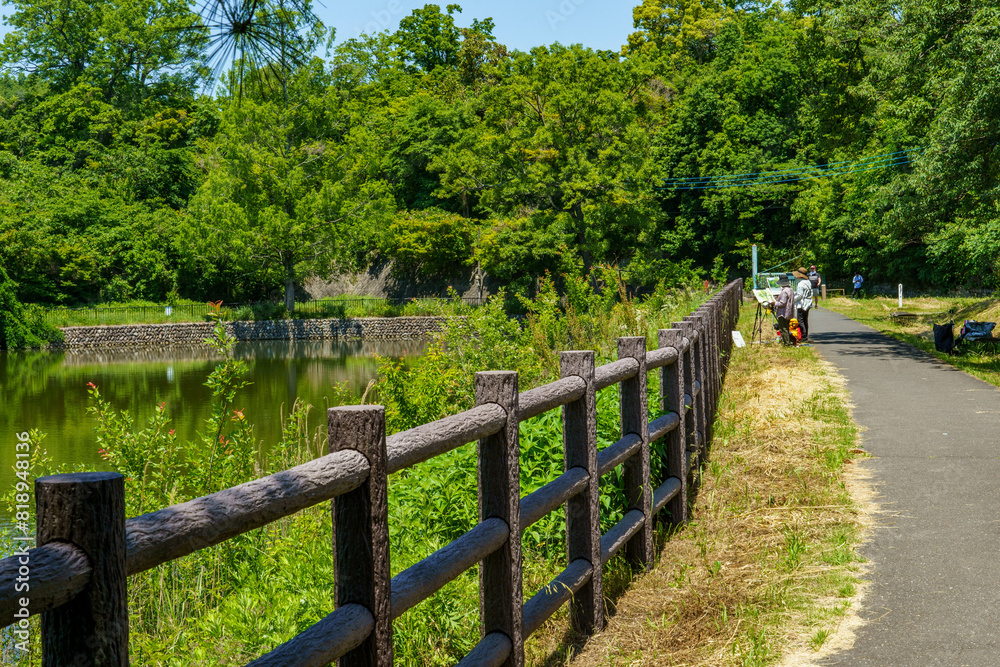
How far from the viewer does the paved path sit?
436 centimetres

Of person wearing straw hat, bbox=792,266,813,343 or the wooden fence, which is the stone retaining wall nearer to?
person wearing straw hat, bbox=792,266,813,343

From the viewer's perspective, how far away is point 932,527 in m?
6.29

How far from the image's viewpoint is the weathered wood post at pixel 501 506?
370 centimetres

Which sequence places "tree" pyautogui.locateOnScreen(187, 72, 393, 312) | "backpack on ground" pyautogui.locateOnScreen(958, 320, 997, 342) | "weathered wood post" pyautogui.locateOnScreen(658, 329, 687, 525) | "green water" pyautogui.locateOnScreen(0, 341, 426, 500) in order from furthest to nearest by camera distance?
1. "tree" pyautogui.locateOnScreen(187, 72, 393, 312)
2. "backpack on ground" pyautogui.locateOnScreen(958, 320, 997, 342)
3. "green water" pyautogui.locateOnScreen(0, 341, 426, 500)
4. "weathered wood post" pyautogui.locateOnScreen(658, 329, 687, 525)

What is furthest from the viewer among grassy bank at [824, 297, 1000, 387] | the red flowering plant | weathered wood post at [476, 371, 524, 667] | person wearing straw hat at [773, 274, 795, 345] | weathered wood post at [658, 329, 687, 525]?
person wearing straw hat at [773, 274, 795, 345]

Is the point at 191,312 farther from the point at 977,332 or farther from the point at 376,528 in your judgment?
the point at 376,528

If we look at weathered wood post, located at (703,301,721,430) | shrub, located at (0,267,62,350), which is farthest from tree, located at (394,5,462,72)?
weathered wood post, located at (703,301,721,430)

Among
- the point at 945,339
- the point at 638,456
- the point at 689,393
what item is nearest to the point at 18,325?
the point at 945,339

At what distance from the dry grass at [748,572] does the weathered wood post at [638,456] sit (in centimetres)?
15

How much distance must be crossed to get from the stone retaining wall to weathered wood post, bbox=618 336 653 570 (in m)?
42.4

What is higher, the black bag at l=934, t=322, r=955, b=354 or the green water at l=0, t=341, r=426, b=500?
the black bag at l=934, t=322, r=955, b=354

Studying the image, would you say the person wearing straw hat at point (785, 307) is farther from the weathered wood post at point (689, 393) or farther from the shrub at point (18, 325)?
the shrub at point (18, 325)

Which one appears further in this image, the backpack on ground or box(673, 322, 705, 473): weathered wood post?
the backpack on ground

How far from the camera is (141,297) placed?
56250mm
